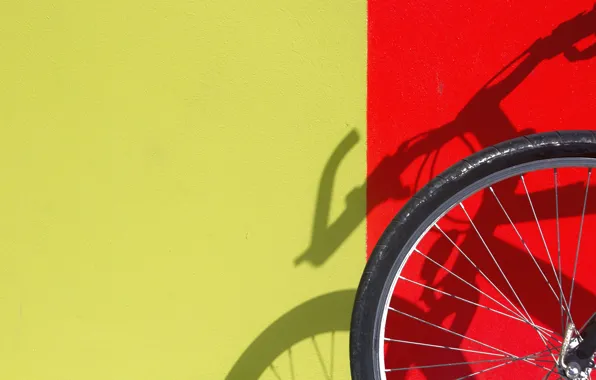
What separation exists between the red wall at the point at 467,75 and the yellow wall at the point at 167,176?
68 mm

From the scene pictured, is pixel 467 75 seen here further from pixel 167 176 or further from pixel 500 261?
pixel 167 176

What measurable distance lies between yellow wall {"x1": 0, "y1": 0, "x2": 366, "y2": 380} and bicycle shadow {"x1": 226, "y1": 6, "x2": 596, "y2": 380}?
0.01 m

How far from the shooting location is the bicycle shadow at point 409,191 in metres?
1.78

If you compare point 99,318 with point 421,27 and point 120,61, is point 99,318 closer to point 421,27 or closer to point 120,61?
point 120,61

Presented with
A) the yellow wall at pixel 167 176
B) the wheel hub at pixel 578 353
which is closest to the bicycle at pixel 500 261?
the yellow wall at pixel 167 176

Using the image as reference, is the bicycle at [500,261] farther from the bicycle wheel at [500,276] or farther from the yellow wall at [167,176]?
the yellow wall at [167,176]

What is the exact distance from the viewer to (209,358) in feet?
6.29

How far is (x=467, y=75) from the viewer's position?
1802 mm

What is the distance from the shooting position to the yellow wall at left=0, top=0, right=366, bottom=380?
1.77 metres

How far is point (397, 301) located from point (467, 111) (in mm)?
537

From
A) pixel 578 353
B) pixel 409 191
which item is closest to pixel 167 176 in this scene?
pixel 409 191

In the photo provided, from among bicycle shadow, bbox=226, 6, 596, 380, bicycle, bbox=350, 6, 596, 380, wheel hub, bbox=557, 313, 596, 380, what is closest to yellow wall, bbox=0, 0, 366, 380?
bicycle shadow, bbox=226, 6, 596, 380

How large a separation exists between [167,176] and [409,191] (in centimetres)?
63

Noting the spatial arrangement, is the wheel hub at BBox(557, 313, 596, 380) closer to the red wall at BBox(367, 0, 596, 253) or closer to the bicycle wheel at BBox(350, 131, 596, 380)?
the bicycle wheel at BBox(350, 131, 596, 380)
